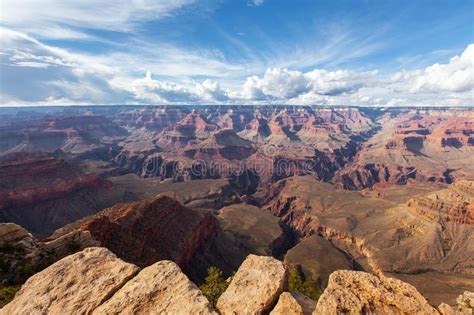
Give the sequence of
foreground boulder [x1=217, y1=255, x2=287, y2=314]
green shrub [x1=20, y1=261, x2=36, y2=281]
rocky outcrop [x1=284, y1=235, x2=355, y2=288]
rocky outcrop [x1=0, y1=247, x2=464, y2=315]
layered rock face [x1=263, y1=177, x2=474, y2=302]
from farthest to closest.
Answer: layered rock face [x1=263, y1=177, x2=474, y2=302] < rocky outcrop [x1=284, y1=235, x2=355, y2=288] < green shrub [x1=20, y1=261, x2=36, y2=281] < foreground boulder [x1=217, y1=255, x2=287, y2=314] < rocky outcrop [x1=0, y1=247, x2=464, y2=315]

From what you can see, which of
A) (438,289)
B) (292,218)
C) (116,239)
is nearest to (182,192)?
(292,218)

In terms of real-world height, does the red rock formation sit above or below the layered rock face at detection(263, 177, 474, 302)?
above

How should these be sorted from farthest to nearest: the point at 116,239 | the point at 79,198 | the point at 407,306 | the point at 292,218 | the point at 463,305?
the point at 292,218, the point at 79,198, the point at 116,239, the point at 463,305, the point at 407,306

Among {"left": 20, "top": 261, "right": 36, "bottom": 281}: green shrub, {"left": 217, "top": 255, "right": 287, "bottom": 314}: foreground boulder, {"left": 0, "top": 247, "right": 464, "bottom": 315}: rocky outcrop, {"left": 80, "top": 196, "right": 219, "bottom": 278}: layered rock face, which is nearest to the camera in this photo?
{"left": 0, "top": 247, "right": 464, "bottom": 315}: rocky outcrop

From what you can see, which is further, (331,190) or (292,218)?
(331,190)

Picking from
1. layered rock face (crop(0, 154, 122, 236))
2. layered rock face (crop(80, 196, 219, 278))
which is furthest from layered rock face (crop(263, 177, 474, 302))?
layered rock face (crop(0, 154, 122, 236))

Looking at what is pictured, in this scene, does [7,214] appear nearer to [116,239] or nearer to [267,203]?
[116,239]

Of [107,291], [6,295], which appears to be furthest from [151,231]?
[107,291]

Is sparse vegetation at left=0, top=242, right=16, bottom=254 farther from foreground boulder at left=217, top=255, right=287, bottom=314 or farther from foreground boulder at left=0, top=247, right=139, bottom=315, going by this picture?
foreground boulder at left=217, top=255, right=287, bottom=314
